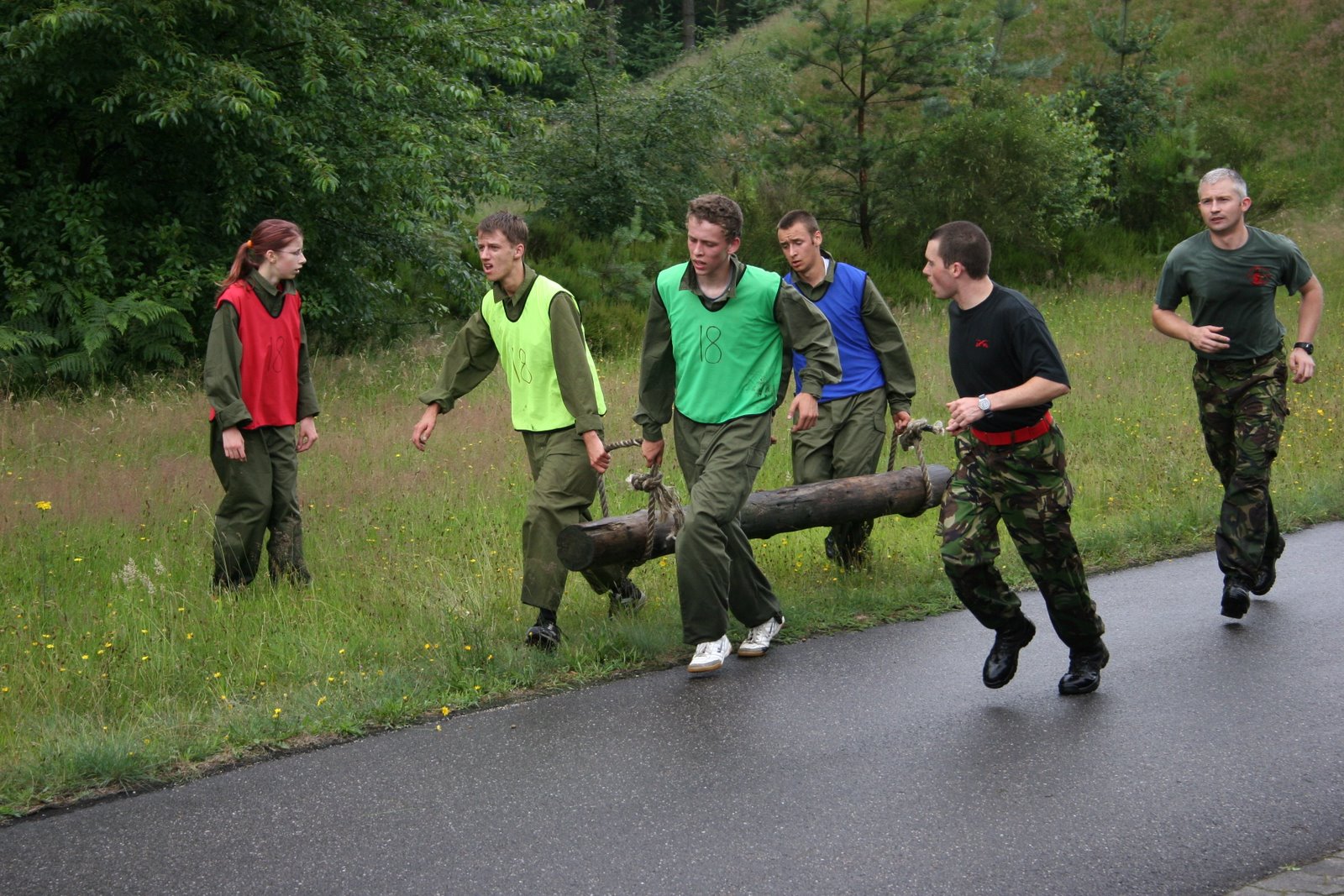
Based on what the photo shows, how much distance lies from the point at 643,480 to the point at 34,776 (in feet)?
9.24

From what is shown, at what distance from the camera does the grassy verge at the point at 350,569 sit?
5.72m

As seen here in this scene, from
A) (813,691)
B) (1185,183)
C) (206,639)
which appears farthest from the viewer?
(1185,183)

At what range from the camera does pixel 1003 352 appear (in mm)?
5520

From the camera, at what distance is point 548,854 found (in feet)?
14.0

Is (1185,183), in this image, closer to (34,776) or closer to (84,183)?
(84,183)

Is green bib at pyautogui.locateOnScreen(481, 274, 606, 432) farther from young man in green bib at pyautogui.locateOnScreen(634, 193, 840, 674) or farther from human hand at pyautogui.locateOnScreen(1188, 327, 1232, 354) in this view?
human hand at pyautogui.locateOnScreen(1188, 327, 1232, 354)

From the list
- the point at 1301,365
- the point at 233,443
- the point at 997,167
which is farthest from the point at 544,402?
the point at 997,167

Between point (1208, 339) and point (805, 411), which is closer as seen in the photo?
point (805, 411)

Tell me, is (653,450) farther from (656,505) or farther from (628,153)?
(628,153)

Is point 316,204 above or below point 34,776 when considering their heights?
above

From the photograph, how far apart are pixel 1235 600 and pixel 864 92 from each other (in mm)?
19061

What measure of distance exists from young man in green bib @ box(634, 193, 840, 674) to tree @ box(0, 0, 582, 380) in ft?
24.2

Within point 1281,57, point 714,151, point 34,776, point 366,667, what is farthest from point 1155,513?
point 1281,57

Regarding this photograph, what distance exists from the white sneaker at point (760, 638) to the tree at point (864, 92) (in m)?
18.4
